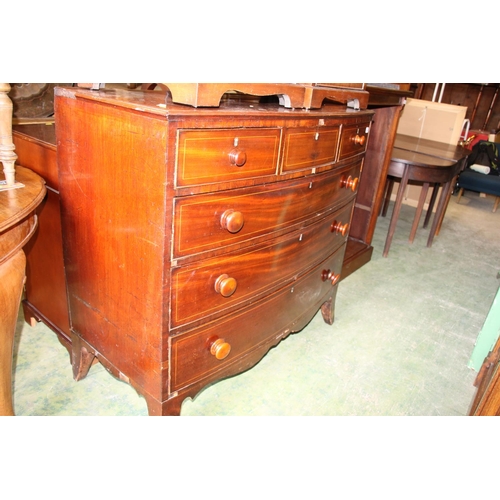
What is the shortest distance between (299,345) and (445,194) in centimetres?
258

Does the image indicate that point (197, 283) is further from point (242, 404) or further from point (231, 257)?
point (242, 404)

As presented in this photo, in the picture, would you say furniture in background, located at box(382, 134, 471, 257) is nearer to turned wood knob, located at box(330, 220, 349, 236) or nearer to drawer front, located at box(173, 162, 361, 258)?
turned wood knob, located at box(330, 220, 349, 236)

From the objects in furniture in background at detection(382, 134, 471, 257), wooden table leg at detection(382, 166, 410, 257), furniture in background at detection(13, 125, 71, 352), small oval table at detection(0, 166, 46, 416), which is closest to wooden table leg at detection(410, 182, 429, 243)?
furniture in background at detection(382, 134, 471, 257)

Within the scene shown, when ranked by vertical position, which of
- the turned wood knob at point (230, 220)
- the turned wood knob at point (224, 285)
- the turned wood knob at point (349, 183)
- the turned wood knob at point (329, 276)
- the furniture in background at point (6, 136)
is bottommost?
the turned wood knob at point (329, 276)

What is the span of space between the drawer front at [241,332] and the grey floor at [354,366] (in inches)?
13.1

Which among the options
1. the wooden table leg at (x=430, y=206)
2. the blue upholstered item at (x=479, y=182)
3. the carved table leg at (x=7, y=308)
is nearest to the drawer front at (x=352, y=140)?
the carved table leg at (x=7, y=308)

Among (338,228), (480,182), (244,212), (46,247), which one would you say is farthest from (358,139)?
(480,182)

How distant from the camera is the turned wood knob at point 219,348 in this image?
147cm

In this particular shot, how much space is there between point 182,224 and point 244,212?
10.2 inches

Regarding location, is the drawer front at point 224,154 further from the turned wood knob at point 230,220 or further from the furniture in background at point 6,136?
the furniture in background at point 6,136

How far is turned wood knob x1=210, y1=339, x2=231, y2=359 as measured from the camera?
147cm

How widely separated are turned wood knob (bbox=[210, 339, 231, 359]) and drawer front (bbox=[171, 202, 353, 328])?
11 centimetres

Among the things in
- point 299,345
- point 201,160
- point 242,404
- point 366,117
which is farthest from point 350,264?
point 201,160

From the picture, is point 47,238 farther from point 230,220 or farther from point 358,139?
point 358,139
